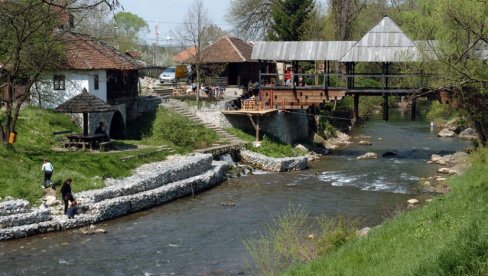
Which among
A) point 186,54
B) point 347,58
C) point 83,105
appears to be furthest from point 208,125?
point 186,54

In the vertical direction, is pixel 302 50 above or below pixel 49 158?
above

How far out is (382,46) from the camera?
129 feet

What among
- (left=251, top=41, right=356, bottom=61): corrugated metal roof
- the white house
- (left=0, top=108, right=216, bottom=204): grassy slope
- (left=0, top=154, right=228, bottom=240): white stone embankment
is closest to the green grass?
(left=0, top=108, right=216, bottom=204): grassy slope

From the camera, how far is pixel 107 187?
2812 cm

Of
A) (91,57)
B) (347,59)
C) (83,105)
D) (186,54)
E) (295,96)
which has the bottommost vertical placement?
(83,105)

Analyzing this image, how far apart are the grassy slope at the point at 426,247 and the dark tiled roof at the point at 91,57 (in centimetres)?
2473

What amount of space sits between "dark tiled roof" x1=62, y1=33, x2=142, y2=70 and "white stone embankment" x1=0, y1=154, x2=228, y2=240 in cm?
826

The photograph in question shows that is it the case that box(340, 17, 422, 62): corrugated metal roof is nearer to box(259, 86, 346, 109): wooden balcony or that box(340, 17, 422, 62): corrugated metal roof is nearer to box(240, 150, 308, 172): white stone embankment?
box(259, 86, 346, 109): wooden balcony

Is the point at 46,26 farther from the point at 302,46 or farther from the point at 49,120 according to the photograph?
the point at 302,46

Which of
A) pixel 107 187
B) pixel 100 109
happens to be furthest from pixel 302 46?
pixel 107 187

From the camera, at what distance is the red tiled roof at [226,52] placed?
1960 inches

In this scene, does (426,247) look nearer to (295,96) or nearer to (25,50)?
(25,50)

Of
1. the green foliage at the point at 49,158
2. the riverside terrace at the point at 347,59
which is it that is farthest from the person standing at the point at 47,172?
the riverside terrace at the point at 347,59

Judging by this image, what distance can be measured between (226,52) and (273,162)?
580 inches
